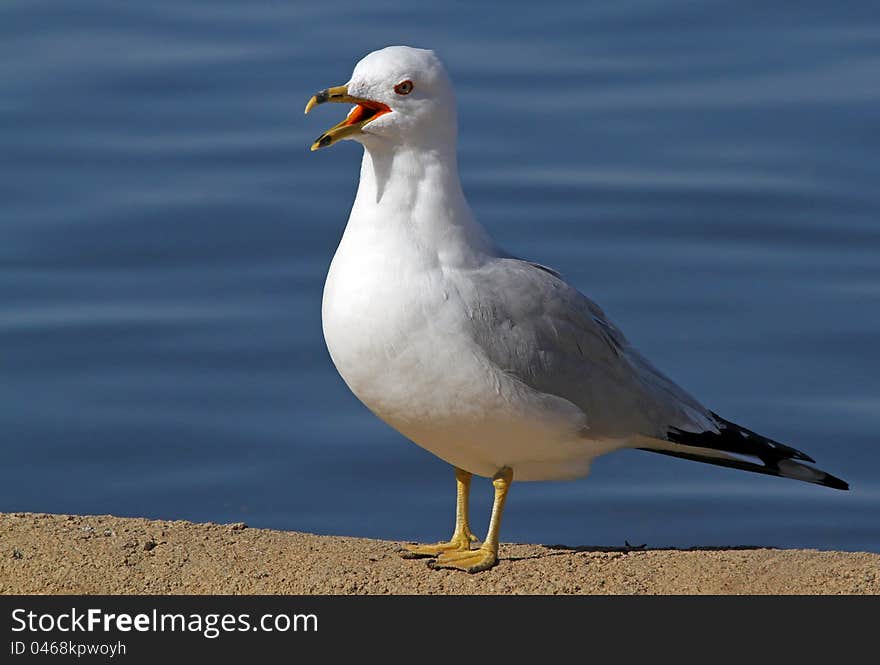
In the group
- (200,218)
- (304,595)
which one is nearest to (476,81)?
(200,218)

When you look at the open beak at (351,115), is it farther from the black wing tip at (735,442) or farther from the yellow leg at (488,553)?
the black wing tip at (735,442)

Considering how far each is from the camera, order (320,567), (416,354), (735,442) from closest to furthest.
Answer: (416,354)
(320,567)
(735,442)

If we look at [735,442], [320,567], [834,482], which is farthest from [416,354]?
[834,482]

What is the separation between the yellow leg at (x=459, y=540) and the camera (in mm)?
7562

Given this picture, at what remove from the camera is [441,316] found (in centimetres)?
691

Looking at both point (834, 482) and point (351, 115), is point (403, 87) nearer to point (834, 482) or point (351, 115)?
point (351, 115)

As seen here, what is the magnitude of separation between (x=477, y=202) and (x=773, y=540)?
13.6ft

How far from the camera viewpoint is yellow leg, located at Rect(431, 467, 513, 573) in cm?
733

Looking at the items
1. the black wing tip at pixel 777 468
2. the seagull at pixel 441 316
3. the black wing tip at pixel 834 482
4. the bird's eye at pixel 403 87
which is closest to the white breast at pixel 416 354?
the seagull at pixel 441 316

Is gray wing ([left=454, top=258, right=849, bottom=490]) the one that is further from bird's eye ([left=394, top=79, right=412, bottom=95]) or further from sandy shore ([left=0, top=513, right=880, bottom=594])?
bird's eye ([left=394, top=79, right=412, bottom=95])

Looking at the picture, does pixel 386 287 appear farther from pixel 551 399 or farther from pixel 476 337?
pixel 551 399

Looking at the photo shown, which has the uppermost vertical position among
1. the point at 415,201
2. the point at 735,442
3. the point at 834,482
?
the point at 415,201

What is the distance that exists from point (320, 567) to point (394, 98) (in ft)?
5.99

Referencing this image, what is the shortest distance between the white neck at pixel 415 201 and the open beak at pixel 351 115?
0.34ft
